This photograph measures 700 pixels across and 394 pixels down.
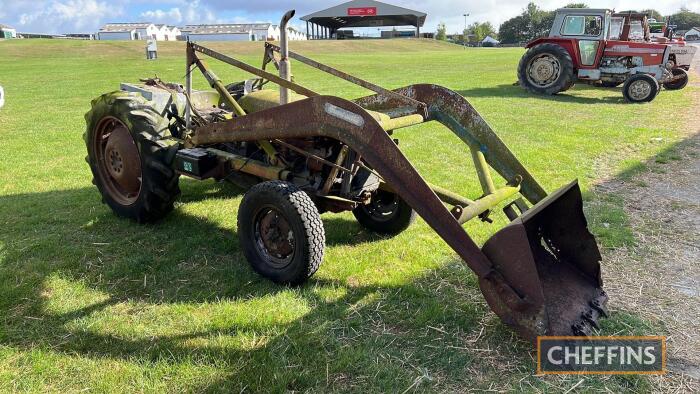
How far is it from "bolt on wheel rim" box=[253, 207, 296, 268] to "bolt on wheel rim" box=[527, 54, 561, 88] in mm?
13113

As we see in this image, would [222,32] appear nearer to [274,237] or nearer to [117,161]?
[117,161]

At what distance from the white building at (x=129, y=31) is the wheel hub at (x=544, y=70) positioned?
8324cm

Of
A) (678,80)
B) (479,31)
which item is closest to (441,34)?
(479,31)

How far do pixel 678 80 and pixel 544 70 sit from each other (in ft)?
15.7

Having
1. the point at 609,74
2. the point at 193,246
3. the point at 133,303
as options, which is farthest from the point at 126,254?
the point at 609,74

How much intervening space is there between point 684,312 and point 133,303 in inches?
141

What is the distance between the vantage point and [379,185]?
13.4ft

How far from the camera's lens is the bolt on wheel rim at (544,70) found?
47.6 feet

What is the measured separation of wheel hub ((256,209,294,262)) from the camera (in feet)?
11.6

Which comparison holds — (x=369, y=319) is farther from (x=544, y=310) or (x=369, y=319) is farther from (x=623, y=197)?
(x=623, y=197)

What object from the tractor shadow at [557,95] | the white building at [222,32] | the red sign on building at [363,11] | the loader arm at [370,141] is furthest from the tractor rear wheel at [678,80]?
the white building at [222,32]

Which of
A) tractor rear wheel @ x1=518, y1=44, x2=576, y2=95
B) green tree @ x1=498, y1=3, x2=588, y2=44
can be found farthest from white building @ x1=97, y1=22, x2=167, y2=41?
tractor rear wheel @ x1=518, y1=44, x2=576, y2=95

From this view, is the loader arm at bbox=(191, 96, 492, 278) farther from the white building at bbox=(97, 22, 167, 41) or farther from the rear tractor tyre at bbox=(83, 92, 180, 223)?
the white building at bbox=(97, 22, 167, 41)

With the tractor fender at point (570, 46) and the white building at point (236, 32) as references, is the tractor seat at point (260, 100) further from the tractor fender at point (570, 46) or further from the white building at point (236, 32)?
the white building at point (236, 32)
